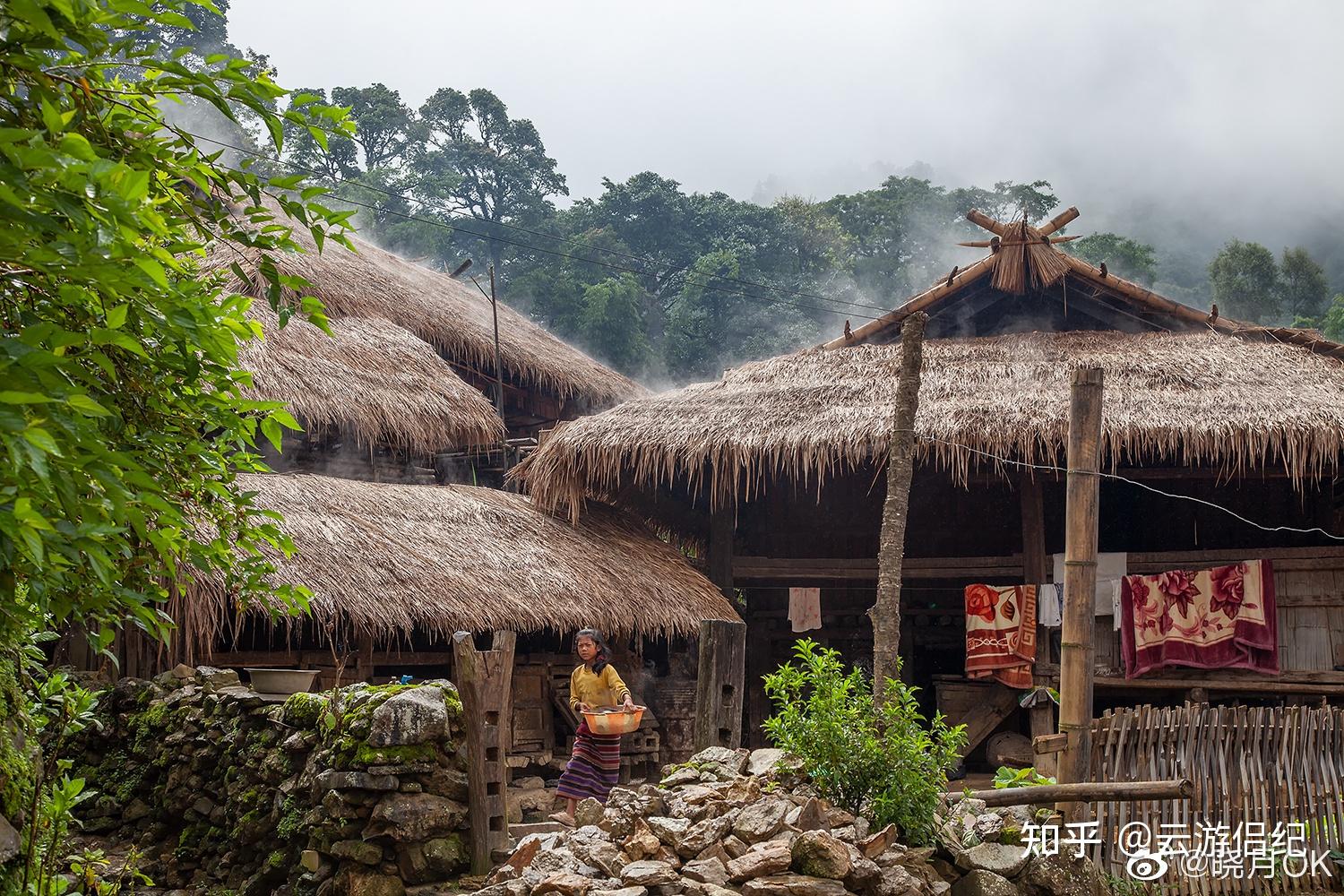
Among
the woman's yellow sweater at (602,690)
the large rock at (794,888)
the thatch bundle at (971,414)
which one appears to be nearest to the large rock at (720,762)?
the large rock at (794,888)

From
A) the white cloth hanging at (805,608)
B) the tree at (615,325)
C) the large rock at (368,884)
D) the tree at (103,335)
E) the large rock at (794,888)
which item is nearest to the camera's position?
the tree at (103,335)

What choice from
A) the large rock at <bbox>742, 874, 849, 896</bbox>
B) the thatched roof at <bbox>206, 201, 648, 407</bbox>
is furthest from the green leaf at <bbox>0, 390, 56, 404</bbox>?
Answer: the thatched roof at <bbox>206, 201, 648, 407</bbox>

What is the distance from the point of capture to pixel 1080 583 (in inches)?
233

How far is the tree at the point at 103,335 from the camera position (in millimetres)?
2160

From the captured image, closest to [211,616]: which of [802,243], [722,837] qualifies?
[722,837]

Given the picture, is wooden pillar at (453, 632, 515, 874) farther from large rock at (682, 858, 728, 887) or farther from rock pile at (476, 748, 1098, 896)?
large rock at (682, 858, 728, 887)

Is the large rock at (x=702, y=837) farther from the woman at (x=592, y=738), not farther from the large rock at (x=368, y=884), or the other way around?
the woman at (x=592, y=738)

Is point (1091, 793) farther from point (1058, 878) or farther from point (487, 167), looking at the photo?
point (487, 167)

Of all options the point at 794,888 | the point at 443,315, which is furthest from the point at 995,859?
the point at 443,315

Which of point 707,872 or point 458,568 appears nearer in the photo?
point 707,872

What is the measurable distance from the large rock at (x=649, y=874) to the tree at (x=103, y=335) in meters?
1.63

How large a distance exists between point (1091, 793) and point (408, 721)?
11.4 feet

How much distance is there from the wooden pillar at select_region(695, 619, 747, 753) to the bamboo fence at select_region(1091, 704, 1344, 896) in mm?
2073

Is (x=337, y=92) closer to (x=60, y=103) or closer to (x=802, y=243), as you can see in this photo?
(x=802, y=243)
